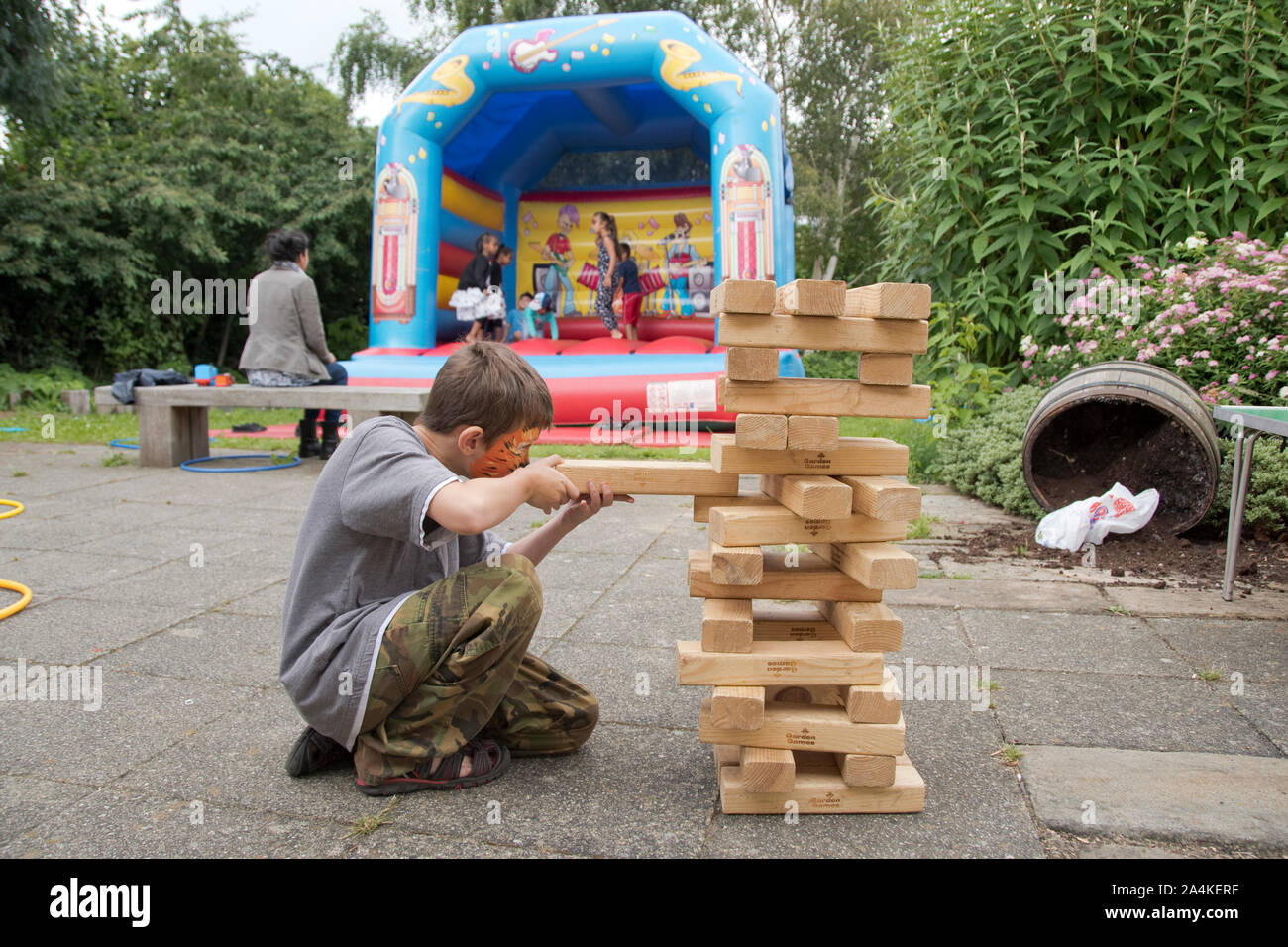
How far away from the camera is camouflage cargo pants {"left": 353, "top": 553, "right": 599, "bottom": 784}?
7.42 feet

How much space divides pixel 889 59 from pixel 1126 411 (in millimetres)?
4979

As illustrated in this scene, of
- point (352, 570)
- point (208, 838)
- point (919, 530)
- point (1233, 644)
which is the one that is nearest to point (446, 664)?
point (352, 570)

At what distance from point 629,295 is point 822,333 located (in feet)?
32.3

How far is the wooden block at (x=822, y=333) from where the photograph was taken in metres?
2.26

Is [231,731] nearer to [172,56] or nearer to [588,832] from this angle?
[588,832]

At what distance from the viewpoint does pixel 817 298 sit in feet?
7.38

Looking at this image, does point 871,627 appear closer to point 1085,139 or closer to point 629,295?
point 1085,139

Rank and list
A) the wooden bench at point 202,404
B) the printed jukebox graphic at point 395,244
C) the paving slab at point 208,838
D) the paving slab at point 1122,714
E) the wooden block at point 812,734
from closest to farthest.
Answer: the paving slab at point 208,838
the wooden block at point 812,734
the paving slab at point 1122,714
the wooden bench at point 202,404
the printed jukebox graphic at point 395,244

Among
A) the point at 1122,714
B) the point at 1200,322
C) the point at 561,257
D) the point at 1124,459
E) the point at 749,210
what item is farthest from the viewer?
the point at 561,257

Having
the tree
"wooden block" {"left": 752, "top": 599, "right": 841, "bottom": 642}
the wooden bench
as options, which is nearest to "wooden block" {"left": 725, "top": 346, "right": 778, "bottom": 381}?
"wooden block" {"left": 752, "top": 599, "right": 841, "bottom": 642}

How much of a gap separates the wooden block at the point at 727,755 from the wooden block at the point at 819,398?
887 millimetres

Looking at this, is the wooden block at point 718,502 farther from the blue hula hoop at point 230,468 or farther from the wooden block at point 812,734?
the blue hula hoop at point 230,468

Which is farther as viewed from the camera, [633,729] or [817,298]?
[633,729]

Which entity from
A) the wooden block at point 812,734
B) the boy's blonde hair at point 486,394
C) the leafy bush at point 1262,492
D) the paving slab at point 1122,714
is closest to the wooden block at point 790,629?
the wooden block at point 812,734
